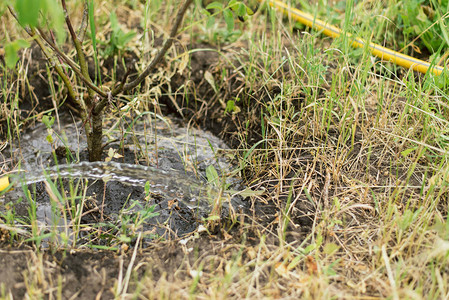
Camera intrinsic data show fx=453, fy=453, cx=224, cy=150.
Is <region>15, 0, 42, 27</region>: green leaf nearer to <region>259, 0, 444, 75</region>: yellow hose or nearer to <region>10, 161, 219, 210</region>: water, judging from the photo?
<region>10, 161, 219, 210</region>: water

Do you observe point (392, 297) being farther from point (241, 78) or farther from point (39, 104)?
point (39, 104)

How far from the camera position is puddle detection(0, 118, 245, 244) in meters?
1.87

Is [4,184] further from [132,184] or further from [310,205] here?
[310,205]

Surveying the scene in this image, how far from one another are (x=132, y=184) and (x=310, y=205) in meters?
0.81

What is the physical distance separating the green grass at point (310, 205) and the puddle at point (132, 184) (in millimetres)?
58

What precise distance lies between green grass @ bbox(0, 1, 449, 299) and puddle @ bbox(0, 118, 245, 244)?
0.19 ft

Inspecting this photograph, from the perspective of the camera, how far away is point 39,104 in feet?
8.62

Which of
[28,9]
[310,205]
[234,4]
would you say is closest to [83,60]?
[234,4]

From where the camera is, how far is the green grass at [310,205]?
1.46 m

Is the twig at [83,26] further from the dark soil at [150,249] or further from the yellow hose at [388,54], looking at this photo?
the yellow hose at [388,54]

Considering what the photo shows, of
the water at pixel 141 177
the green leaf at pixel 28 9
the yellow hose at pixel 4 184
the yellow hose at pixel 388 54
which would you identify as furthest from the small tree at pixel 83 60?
the yellow hose at pixel 388 54

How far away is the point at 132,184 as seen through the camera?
207cm

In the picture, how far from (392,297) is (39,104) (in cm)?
214

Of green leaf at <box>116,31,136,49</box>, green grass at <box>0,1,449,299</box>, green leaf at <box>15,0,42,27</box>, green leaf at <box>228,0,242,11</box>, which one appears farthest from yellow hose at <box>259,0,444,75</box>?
green leaf at <box>15,0,42,27</box>
